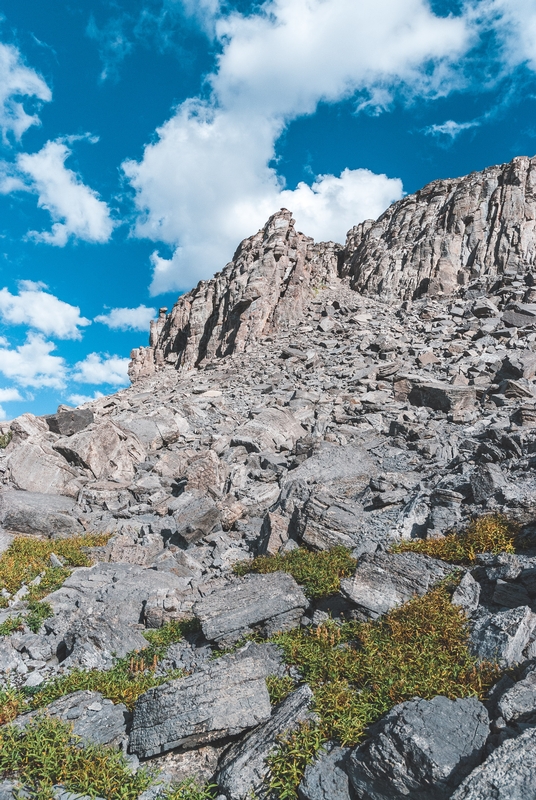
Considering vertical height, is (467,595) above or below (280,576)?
above

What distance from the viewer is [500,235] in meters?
48.9

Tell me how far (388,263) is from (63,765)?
55.6m

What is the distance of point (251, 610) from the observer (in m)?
8.91

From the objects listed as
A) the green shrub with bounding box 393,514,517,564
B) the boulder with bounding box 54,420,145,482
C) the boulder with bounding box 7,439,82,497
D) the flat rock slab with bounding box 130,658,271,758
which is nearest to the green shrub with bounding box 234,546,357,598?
the green shrub with bounding box 393,514,517,564

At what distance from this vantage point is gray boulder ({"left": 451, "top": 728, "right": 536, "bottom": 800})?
4117mm

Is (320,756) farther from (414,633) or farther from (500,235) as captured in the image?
(500,235)

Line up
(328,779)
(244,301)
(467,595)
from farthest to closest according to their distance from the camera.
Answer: (244,301)
(467,595)
(328,779)

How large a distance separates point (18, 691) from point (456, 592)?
7.73 m

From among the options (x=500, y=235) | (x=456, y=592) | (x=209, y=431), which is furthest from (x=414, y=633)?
(x=500, y=235)

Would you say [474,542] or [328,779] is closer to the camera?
[328,779]

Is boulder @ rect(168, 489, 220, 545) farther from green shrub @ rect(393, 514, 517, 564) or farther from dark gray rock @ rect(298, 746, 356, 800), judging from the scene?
dark gray rock @ rect(298, 746, 356, 800)

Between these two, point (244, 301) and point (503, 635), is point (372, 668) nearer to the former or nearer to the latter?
point (503, 635)

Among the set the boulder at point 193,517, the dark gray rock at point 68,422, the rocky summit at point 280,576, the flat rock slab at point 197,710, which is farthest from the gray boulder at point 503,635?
the dark gray rock at point 68,422

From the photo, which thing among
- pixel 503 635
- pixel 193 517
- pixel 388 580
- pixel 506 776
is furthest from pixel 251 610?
pixel 193 517
